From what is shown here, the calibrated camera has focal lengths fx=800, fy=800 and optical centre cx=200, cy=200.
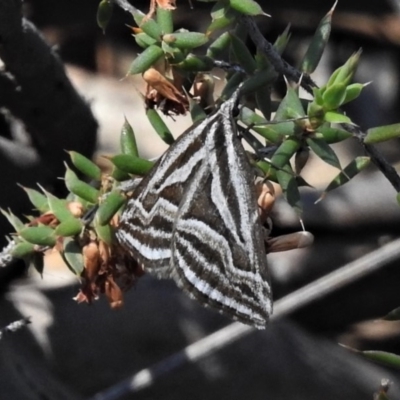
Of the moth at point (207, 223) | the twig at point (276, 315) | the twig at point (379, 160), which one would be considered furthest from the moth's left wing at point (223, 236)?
the twig at point (276, 315)

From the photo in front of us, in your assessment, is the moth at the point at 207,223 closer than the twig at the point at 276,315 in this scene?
Yes

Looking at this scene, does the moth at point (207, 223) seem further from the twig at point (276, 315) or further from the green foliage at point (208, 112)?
the twig at point (276, 315)

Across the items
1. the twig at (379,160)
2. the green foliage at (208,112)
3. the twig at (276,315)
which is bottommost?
the twig at (379,160)

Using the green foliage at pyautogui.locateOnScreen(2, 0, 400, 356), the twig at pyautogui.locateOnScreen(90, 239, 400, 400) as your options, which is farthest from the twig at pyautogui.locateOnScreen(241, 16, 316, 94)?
the twig at pyautogui.locateOnScreen(90, 239, 400, 400)

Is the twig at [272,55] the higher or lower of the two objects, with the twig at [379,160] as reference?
higher

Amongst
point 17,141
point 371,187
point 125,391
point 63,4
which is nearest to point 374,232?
point 371,187

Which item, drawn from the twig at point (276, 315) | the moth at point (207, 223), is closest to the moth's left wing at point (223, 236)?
the moth at point (207, 223)
